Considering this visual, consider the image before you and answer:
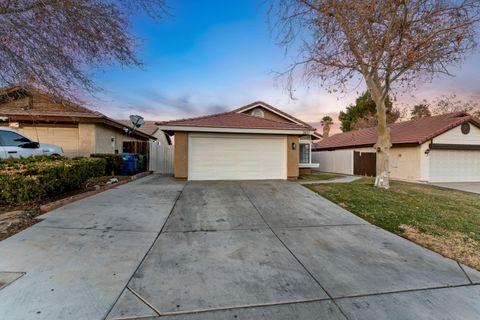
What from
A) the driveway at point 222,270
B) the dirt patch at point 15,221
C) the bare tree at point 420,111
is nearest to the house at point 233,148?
the driveway at point 222,270

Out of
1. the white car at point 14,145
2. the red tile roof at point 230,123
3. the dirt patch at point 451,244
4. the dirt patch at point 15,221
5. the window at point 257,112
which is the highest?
the window at point 257,112

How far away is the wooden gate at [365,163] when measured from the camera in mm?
16359

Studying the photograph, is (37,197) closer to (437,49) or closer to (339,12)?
(339,12)

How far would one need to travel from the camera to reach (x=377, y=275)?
3.08m

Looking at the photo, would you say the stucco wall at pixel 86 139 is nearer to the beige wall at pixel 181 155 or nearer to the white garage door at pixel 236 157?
the beige wall at pixel 181 155

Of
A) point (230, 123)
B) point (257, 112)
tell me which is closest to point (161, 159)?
point (230, 123)

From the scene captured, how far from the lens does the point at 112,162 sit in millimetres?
10750

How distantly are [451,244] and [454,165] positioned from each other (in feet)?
48.7

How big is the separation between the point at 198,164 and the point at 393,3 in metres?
9.18

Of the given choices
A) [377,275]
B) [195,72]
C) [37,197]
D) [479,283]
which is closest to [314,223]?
[377,275]

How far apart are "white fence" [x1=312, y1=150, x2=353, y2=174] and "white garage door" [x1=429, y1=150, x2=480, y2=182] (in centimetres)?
518

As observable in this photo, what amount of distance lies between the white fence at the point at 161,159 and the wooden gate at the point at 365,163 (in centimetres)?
1394

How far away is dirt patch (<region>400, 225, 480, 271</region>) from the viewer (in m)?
3.72

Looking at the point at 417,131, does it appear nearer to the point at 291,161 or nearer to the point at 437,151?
the point at 437,151
